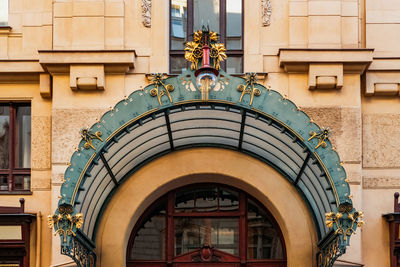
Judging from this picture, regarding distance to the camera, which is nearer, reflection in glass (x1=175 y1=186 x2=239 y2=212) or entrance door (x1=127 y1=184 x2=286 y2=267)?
entrance door (x1=127 y1=184 x2=286 y2=267)

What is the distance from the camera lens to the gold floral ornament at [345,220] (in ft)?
38.7

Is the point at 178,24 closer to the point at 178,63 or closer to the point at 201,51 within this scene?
the point at 178,63

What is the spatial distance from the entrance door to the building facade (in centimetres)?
2

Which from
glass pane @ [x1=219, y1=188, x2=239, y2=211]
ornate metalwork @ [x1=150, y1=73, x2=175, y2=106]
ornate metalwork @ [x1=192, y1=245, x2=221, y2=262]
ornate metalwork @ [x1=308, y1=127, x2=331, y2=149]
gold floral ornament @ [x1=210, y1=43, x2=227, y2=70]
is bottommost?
ornate metalwork @ [x1=192, y1=245, x2=221, y2=262]

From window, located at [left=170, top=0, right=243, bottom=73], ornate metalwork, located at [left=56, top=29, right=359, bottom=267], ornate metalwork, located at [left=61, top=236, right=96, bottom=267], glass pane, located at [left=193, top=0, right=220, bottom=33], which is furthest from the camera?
glass pane, located at [left=193, top=0, right=220, bottom=33]

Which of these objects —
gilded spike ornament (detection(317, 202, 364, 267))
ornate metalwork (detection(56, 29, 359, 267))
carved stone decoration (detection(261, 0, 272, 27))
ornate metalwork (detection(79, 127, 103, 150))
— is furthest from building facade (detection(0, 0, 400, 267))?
gilded spike ornament (detection(317, 202, 364, 267))

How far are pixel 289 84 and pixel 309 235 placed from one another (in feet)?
8.39

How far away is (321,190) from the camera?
43.1 feet

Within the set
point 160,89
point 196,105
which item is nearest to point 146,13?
point 160,89

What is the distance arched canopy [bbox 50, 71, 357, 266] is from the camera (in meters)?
12.1

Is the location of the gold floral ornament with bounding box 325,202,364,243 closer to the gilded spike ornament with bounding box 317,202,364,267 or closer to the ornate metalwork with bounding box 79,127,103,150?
the gilded spike ornament with bounding box 317,202,364,267

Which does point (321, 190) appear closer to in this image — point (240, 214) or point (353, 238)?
point (353, 238)

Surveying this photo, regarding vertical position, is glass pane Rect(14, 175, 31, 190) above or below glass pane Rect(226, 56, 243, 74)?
below

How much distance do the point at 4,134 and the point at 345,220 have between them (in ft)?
20.5
